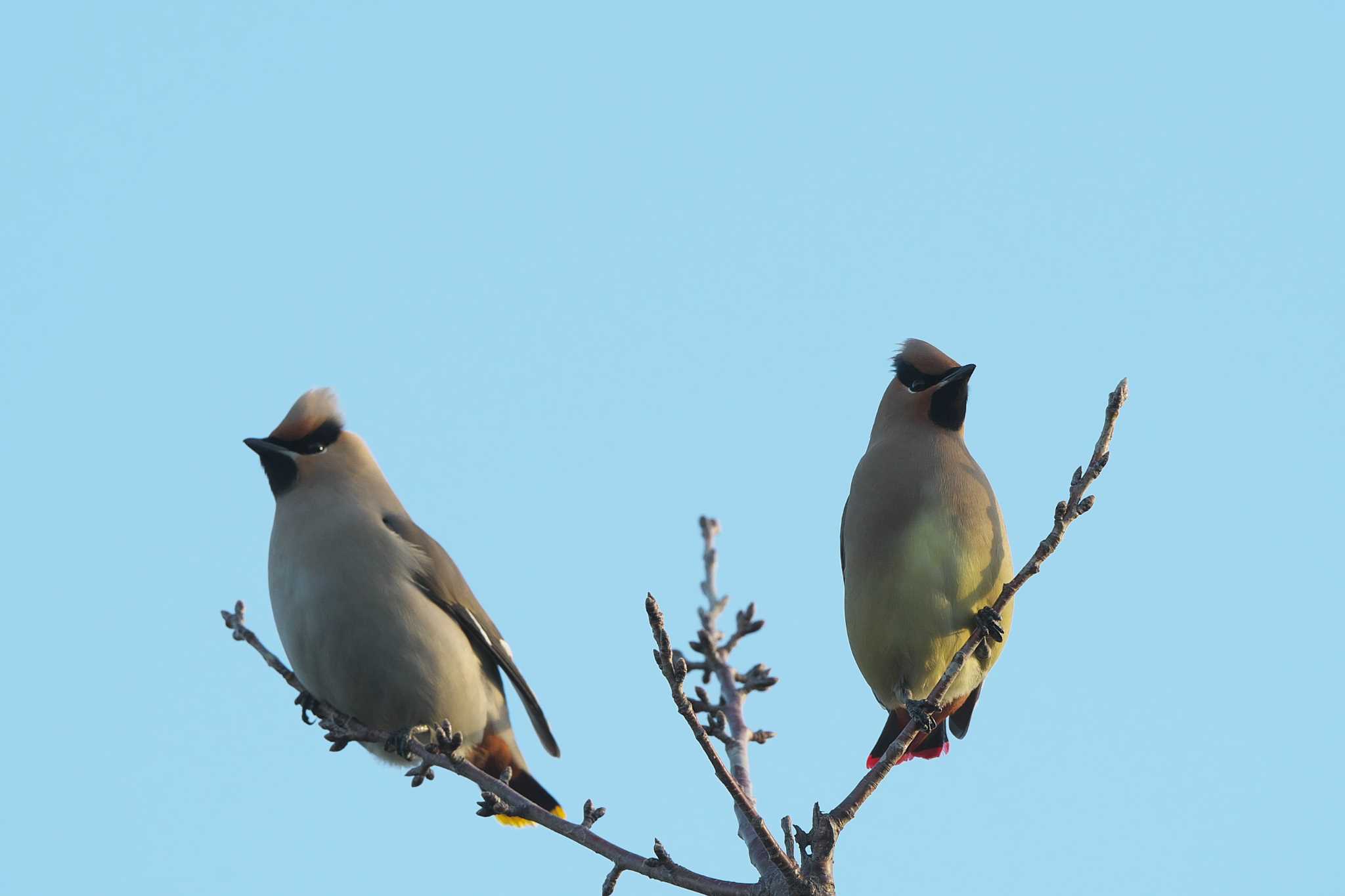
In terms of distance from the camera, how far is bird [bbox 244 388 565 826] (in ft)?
16.9

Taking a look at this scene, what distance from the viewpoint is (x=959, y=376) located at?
5.19 metres

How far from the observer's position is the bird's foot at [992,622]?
4.50 meters

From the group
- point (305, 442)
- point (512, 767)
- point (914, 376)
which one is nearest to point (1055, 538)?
point (914, 376)

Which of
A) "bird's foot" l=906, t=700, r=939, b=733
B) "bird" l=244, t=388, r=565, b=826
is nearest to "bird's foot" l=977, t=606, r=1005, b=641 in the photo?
"bird's foot" l=906, t=700, r=939, b=733

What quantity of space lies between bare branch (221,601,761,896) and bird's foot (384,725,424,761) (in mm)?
20

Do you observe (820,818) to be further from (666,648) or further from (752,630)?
(752,630)

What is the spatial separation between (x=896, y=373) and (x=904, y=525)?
2.90ft

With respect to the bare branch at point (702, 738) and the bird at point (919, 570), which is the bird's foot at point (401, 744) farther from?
the bare branch at point (702, 738)

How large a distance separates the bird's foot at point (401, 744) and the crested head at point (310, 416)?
1.23 meters

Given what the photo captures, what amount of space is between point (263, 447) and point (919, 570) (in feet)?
8.05

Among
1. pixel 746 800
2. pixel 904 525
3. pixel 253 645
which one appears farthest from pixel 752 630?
pixel 746 800

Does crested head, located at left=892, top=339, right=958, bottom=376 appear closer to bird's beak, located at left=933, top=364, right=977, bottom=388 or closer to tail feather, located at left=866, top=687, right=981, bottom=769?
bird's beak, located at left=933, top=364, right=977, bottom=388

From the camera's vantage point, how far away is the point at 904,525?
4.75 meters

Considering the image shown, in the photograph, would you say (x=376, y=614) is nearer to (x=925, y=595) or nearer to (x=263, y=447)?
(x=263, y=447)
